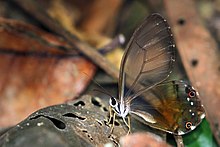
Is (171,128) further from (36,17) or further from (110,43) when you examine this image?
(36,17)

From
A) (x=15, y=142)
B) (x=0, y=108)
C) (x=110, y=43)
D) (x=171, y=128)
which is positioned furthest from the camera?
(x=110, y=43)

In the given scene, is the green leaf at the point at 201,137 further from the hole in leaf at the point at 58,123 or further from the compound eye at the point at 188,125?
the hole in leaf at the point at 58,123

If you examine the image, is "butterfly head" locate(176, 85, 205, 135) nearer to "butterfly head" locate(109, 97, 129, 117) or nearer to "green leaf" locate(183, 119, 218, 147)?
"green leaf" locate(183, 119, 218, 147)

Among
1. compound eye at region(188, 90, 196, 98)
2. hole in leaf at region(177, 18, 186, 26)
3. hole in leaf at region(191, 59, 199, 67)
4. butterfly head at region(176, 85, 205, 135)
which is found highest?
hole in leaf at region(177, 18, 186, 26)

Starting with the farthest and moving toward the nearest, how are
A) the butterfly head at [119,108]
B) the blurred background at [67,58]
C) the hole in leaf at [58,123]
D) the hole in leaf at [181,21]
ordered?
the hole in leaf at [181,21] < the blurred background at [67,58] < the butterfly head at [119,108] < the hole in leaf at [58,123]


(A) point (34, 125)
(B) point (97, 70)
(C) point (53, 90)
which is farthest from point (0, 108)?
(A) point (34, 125)

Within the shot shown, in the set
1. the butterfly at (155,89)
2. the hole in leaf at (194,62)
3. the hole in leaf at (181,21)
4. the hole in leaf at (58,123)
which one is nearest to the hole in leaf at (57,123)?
the hole in leaf at (58,123)

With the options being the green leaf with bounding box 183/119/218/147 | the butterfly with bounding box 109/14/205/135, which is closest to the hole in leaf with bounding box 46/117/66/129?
the butterfly with bounding box 109/14/205/135
